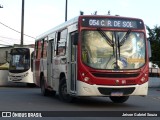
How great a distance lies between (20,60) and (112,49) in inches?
753

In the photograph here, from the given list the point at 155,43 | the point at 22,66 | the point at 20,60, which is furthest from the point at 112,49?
the point at 155,43

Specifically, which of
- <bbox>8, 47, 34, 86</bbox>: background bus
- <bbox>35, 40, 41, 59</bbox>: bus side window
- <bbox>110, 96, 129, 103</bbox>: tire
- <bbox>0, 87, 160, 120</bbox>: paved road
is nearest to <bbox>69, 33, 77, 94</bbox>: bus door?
<bbox>0, 87, 160, 120</bbox>: paved road

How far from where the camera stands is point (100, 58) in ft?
53.8

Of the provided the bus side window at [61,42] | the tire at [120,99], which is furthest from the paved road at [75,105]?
the bus side window at [61,42]

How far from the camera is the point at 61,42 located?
19.0 m

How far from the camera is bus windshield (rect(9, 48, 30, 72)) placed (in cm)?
3456

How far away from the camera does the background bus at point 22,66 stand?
113 feet

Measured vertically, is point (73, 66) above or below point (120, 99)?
above

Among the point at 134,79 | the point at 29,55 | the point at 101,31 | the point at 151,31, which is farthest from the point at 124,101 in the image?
the point at 151,31

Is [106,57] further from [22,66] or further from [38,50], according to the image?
[22,66]

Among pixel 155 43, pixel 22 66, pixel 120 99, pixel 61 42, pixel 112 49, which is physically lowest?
pixel 120 99

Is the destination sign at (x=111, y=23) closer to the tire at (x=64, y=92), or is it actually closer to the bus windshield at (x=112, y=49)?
the bus windshield at (x=112, y=49)

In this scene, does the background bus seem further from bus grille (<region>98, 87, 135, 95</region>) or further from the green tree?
bus grille (<region>98, 87, 135, 95</region>)

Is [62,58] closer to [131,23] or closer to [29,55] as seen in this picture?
[131,23]
